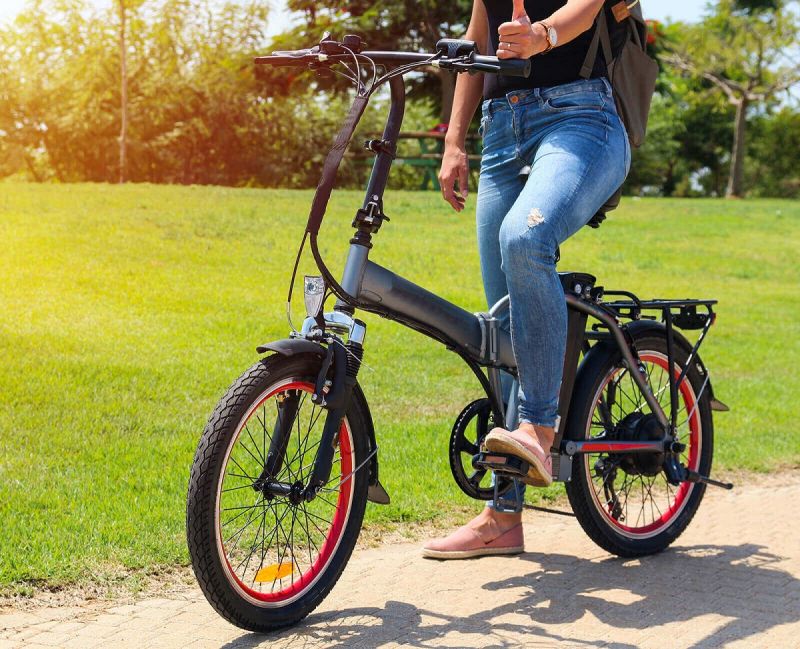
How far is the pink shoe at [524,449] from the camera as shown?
11.8 ft

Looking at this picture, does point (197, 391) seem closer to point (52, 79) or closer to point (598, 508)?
point (598, 508)

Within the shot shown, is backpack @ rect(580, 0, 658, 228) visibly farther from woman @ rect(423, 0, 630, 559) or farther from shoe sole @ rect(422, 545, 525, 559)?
shoe sole @ rect(422, 545, 525, 559)

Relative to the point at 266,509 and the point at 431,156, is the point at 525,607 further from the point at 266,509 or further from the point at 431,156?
the point at 431,156

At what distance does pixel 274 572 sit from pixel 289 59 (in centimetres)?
155

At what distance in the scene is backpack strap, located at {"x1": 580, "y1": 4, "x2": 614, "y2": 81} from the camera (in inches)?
149

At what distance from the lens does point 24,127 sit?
1228 inches

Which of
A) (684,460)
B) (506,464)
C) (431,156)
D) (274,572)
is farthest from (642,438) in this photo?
(431,156)

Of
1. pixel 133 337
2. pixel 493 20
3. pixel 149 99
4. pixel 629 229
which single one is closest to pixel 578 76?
pixel 493 20

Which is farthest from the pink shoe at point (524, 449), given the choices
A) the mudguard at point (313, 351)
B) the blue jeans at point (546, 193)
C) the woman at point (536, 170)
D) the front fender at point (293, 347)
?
the front fender at point (293, 347)

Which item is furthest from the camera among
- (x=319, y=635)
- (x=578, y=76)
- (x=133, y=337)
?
(x=133, y=337)

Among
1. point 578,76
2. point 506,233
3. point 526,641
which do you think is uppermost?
point 578,76

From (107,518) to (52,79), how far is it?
95.7 ft

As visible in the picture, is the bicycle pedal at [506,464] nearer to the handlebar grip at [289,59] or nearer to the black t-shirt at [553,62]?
the black t-shirt at [553,62]

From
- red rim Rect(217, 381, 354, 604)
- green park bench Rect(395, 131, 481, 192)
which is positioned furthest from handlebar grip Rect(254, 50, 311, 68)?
green park bench Rect(395, 131, 481, 192)
